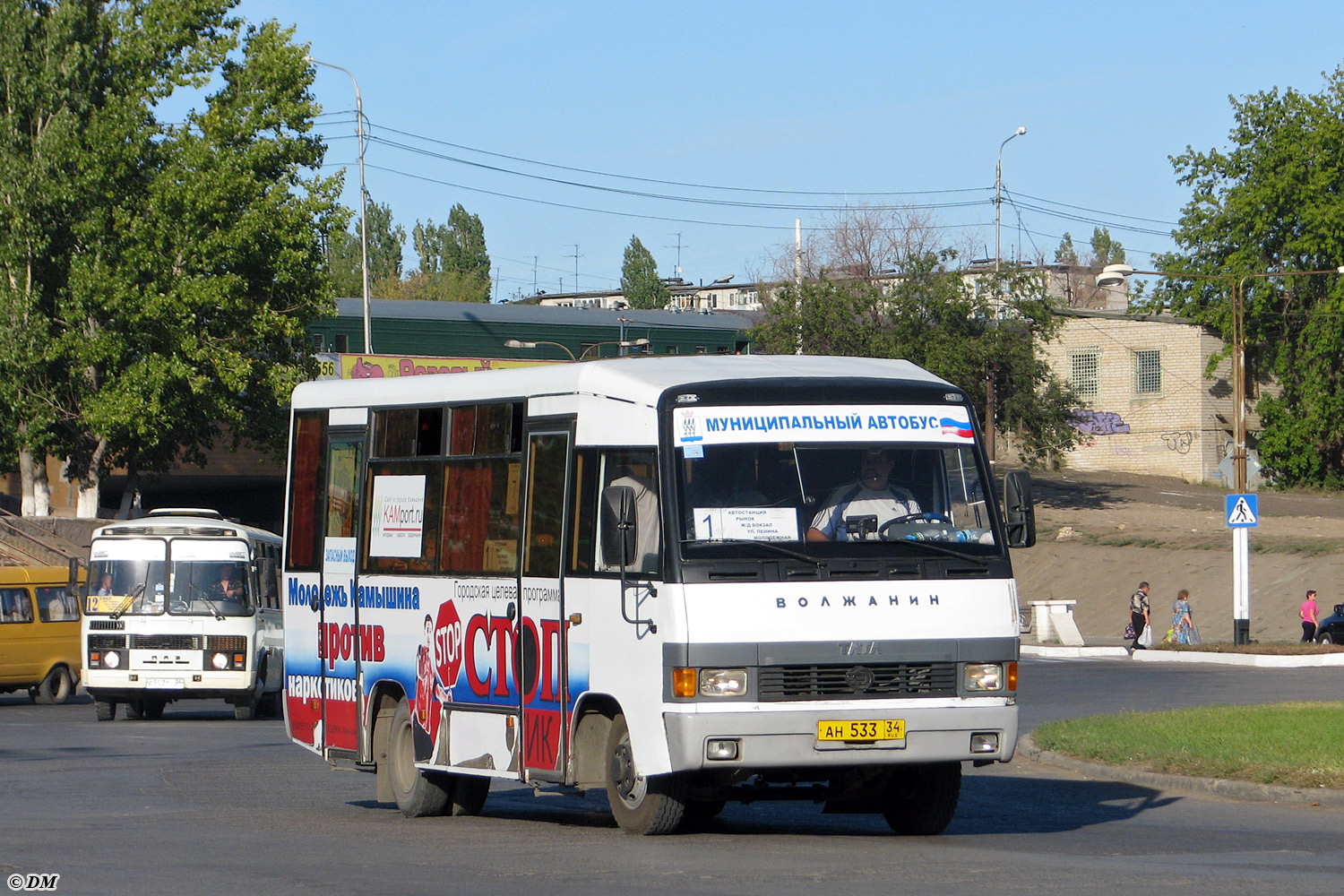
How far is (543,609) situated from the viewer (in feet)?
38.8

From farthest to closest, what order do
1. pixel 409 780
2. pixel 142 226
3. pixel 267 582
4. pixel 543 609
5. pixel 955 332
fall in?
pixel 955 332 < pixel 142 226 < pixel 267 582 < pixel 409 780 < pixel 543 609

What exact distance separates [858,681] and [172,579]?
61.0 feet

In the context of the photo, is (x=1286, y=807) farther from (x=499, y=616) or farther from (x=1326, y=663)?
(x=1326, y=663)

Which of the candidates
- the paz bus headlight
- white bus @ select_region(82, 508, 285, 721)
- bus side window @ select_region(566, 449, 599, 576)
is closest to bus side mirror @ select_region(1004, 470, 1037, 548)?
the paz bus headlight

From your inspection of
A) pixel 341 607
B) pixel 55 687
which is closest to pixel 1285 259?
pixel 55 687

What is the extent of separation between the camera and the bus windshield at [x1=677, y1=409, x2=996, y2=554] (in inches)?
424

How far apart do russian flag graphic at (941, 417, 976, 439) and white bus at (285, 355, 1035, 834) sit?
0.05 ft

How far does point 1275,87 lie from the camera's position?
7512 centimetres

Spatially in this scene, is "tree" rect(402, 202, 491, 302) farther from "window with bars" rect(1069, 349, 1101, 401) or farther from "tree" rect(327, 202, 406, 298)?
"window with bars" rect(1069, 349, 1101, 401)

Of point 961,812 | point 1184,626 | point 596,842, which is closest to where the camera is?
point 596,842

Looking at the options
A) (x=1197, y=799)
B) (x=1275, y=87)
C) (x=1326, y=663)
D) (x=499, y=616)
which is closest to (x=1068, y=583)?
(x=1326, y=663)

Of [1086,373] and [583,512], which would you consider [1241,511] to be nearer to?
[583,512]

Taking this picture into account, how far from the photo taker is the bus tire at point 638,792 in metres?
11.0

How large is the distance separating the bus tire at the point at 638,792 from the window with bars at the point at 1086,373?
73.4 metres
